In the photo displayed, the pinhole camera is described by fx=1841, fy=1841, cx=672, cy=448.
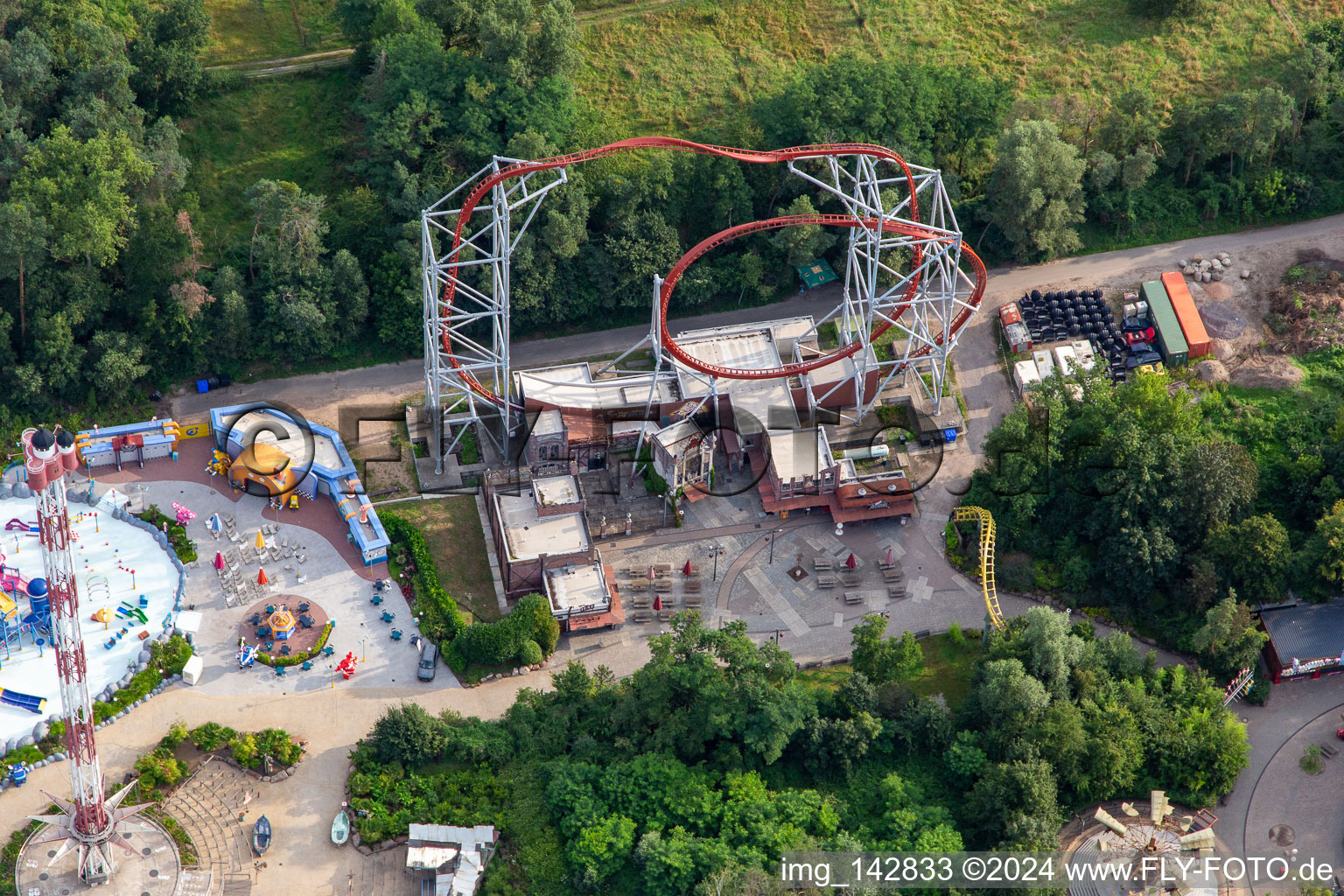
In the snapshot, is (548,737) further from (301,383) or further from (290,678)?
(301,383)

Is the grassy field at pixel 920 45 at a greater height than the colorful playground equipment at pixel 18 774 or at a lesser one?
greater

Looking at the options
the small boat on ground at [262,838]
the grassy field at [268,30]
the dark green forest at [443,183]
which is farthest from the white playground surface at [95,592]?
the grassy field at [268,30]

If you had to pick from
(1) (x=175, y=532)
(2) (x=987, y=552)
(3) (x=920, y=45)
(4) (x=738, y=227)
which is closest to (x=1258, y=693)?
(2) (x=987, y=552)

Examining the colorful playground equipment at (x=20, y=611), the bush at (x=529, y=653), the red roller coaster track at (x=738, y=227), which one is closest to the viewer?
the colorful playground equipment at (x=20, y=611)

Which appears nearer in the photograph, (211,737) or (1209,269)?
(211,737)

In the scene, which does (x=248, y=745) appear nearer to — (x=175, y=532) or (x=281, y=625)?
(x=281, y=625)

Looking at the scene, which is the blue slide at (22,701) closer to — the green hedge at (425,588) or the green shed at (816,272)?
the green hedge at (425,588)
